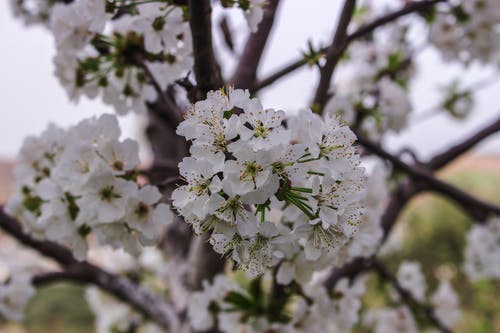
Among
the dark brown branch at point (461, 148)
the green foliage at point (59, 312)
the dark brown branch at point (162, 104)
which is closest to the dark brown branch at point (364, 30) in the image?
the dark brown branch at point (162, 104)

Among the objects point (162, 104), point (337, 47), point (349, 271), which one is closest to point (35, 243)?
point (162, 104)

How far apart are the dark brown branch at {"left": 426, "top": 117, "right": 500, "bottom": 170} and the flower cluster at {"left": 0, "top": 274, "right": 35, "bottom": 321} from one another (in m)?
1.22

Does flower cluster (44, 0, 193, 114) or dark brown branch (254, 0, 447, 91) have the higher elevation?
flower cluster (44, 0, 193, 114)

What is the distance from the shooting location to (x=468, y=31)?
A: 149 centimetres

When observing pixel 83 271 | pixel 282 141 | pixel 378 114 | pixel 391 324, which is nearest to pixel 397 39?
pixel 378 114

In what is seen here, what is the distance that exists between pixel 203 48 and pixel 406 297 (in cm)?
105

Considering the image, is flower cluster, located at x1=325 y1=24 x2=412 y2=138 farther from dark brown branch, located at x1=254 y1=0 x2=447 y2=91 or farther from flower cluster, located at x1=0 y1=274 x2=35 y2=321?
flower cluster, located at x1=0 y1=274 x2=35 y2=321

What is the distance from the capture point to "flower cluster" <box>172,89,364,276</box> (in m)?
0.49

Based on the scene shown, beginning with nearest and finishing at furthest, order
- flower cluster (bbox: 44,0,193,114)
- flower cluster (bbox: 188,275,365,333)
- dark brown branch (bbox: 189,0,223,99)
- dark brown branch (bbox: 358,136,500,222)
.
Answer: dark brown branch (bbox: 189,0,223,99) → flower cluster (bbox: 44,0,193,114) → flower cluster (bbox: 188,275,365,333) → dark brown branch (bbox: 358,136,500,222)

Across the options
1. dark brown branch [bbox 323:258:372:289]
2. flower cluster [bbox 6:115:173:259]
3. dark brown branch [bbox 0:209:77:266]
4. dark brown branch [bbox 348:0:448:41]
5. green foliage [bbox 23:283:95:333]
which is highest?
dark brown branch [bbox 348:0:448:41]

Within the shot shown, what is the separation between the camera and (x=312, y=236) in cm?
57

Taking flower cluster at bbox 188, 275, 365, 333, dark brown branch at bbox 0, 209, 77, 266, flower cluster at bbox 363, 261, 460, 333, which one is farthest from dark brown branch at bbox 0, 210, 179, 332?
flower cluster at bbox 363, 261, 460, 333

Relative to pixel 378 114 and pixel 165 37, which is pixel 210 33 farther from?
pixel 378 114

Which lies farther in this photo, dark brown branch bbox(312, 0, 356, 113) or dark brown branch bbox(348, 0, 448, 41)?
dark brown branch bbox(348, 0, 448, 41)
